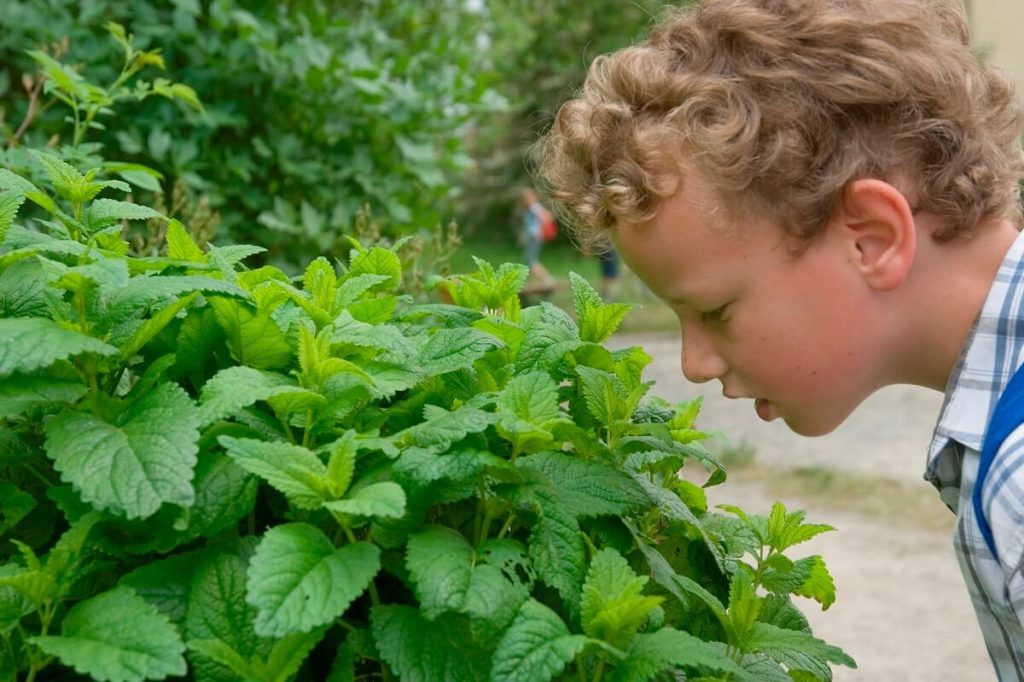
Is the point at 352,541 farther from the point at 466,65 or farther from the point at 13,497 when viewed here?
the point at 466,65

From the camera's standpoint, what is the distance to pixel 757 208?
1.70m

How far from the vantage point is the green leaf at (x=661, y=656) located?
3.55 ft

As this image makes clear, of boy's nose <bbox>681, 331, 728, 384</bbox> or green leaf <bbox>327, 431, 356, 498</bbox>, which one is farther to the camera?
boy's nose <bbox>681, 331, 728, 384</bbox>

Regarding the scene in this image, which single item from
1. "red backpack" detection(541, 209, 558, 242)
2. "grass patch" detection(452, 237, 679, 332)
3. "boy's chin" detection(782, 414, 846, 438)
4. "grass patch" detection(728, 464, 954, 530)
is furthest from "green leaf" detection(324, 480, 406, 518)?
"red backpack" detection(541, 209, 558, 242)

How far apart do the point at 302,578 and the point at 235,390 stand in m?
0.20

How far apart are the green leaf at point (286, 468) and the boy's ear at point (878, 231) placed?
89 centimetres

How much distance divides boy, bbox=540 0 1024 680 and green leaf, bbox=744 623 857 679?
1.37 feet

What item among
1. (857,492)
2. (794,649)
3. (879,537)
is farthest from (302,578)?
(857,492)

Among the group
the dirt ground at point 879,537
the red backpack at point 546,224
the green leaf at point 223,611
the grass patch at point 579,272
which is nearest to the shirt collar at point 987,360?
the green leaf at point 223,611

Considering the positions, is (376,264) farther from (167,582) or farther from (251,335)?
(167,582)

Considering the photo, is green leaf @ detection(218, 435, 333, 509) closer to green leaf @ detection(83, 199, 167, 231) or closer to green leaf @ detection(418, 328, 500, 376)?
green leaf @ detection(418, 328, 500, 376)

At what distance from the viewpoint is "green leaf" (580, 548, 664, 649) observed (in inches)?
43.2

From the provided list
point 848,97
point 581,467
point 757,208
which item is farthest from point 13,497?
point 848,97

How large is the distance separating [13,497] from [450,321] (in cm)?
58
